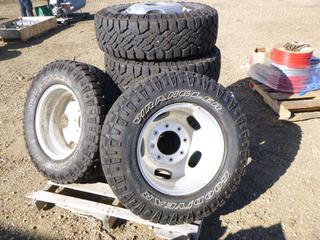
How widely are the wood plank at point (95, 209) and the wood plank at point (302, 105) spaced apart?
2.51 m

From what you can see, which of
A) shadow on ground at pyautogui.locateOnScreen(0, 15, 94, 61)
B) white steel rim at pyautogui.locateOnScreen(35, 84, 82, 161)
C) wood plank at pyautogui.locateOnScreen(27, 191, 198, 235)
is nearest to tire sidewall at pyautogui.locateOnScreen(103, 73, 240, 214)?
wood plank at pyautogui.locateOnScreen(27, 191, 198, 235)

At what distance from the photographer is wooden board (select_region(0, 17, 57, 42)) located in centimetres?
853

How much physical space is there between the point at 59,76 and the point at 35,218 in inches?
51.1

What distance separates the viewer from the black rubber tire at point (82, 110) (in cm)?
296

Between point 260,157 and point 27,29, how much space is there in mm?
7043

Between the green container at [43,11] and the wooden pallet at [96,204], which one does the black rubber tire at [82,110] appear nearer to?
the wooden pallet at [96,204]

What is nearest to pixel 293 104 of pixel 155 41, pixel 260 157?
pixel 260 157

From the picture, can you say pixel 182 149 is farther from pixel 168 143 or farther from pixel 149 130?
pixel 149 130

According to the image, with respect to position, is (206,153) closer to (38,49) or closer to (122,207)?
(122,207)

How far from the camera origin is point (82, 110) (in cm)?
302

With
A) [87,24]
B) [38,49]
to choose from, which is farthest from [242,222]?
[87,24]

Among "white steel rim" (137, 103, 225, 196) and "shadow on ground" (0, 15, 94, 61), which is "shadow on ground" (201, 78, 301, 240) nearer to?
"white steel rim" (137, 103, 225, 196)

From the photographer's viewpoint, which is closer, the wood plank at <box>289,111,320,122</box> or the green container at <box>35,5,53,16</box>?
the wood plank at <box>289,111,320,122</box>

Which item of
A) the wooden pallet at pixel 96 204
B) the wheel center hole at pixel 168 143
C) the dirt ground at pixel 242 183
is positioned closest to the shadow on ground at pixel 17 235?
the dirt ground at pixel 242 183
